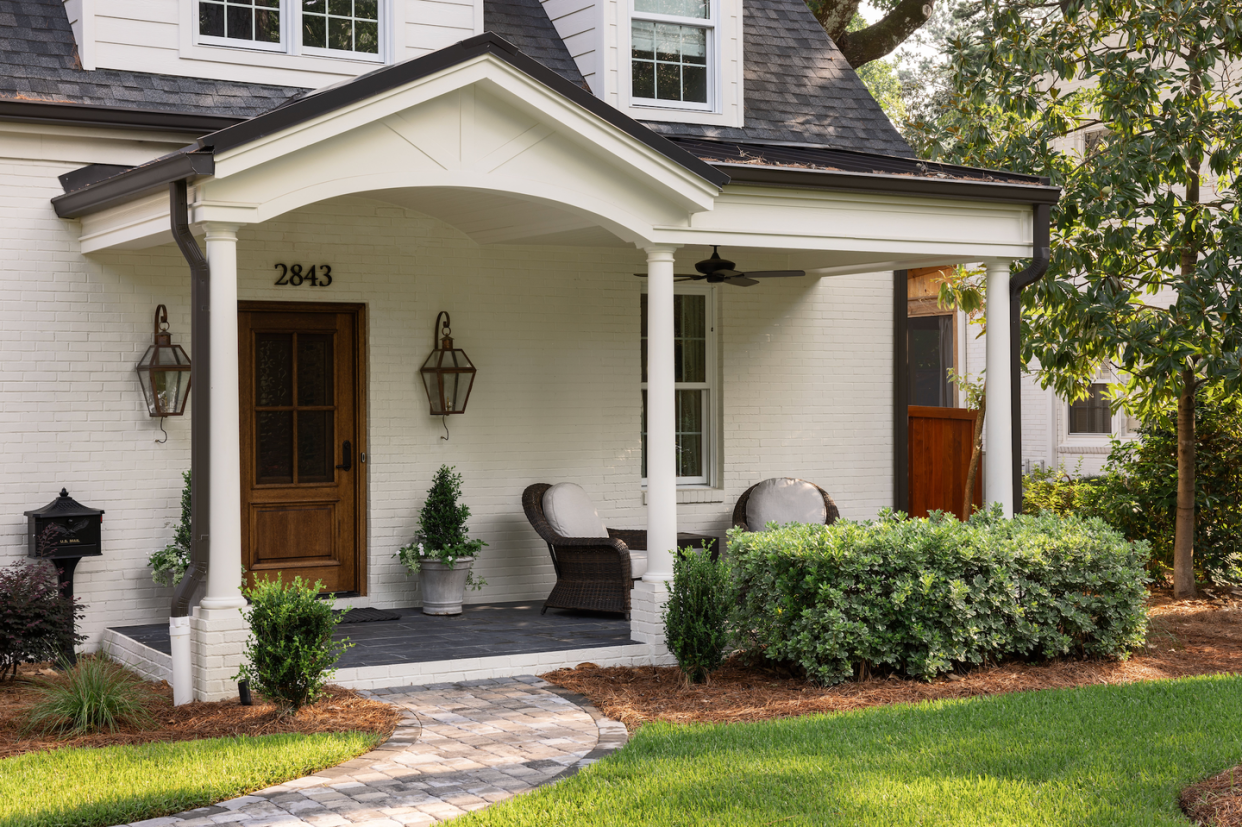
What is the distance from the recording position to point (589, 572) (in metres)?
9.48

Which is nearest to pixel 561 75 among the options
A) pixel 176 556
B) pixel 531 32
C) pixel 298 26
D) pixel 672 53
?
pixel 531 32

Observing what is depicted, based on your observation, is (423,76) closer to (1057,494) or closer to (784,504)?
(784,504)

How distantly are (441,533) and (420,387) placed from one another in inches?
44.1

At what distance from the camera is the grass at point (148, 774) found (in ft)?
16.6

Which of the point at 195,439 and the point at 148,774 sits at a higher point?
the point at 195,439

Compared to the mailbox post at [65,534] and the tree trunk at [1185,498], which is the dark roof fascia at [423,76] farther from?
the tree trunk at [1185,498]

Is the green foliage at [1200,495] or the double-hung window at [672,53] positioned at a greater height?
the double-hung window at [672,53]

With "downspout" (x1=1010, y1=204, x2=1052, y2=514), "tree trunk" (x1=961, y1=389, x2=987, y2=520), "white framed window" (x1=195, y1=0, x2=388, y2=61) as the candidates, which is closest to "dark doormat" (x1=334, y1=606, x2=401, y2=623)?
"white framed window" (x1=195, y1=0, x2=388, y2=61)

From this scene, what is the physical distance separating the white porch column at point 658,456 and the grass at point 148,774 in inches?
99.3

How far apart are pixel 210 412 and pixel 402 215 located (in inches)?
124

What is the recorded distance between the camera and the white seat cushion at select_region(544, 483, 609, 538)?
985 centimetres

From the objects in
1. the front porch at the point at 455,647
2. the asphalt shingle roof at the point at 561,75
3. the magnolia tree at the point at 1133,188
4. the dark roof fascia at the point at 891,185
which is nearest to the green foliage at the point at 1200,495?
the magnolia tree at the point at 1133,188

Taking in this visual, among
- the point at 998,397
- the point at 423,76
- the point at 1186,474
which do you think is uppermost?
the point at 423,76

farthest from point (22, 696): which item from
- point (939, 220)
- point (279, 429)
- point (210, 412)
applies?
point (939, 220)
